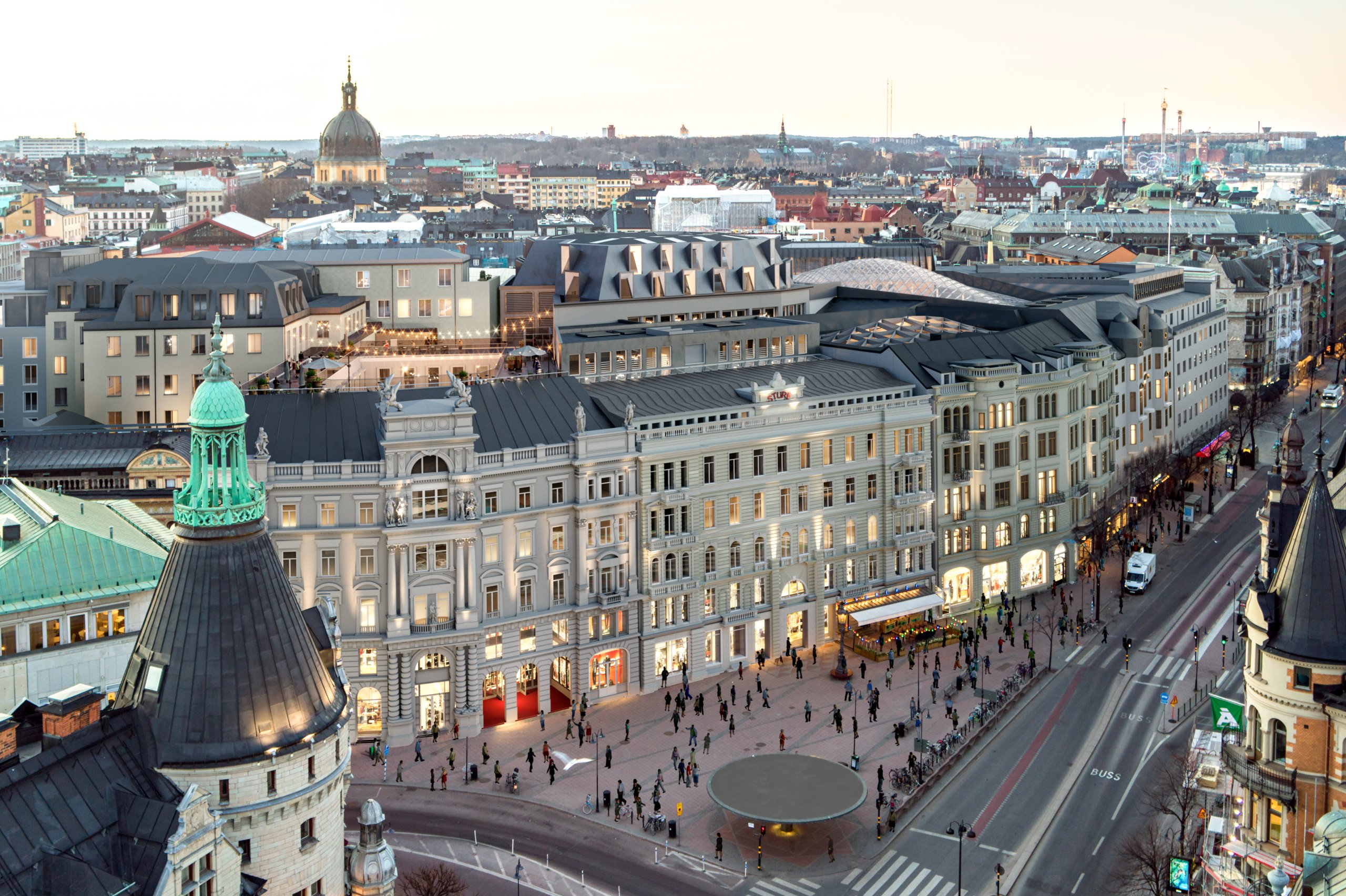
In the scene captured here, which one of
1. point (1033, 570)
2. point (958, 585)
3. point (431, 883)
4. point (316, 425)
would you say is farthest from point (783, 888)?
point (1033, 570)

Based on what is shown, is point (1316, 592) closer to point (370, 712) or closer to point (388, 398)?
point (388, 398)

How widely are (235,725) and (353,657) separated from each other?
1890 inches

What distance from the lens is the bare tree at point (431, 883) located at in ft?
228

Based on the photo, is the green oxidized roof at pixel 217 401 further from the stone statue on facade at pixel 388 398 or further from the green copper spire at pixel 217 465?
the stone statue on facade at pixel 388 398

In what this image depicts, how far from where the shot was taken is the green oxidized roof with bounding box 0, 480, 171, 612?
75625 millimetres

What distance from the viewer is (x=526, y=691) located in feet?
Result: 332

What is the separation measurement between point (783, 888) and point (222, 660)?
37.5 m

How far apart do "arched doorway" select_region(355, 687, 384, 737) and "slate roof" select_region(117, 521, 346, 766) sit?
1798 inches

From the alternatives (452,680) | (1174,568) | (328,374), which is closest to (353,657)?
(452,680)

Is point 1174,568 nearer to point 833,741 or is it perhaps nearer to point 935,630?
point 935,630

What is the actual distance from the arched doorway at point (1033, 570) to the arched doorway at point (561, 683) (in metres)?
43.8

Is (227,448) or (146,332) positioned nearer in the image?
Result: (227,448)

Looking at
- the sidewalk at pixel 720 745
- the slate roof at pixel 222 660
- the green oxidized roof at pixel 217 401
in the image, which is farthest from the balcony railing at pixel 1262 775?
the green oxidized roof at pixel 217 401

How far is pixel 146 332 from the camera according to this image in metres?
127
